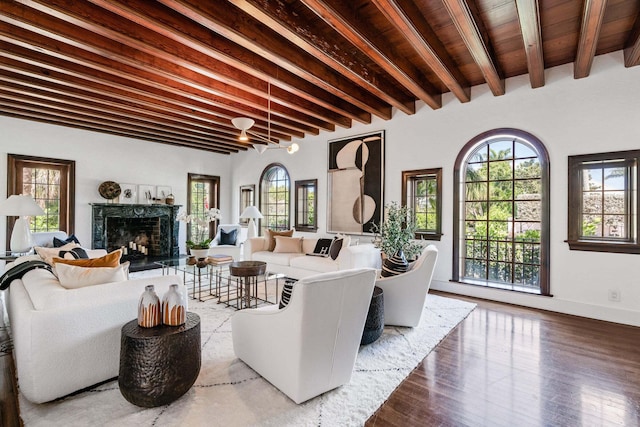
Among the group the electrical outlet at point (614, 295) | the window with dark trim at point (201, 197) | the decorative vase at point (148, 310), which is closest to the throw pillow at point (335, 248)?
the decorative vase at point (148, 310)

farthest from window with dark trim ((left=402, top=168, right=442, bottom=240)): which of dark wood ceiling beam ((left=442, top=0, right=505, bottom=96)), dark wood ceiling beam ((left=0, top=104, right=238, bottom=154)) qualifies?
dark wood ceiling beam ((left=0, top=104, right=238, bottom=154))

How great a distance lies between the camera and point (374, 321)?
8.80 ft

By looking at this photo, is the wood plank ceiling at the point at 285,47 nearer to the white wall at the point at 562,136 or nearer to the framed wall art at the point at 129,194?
the white wall at the point at 562,136

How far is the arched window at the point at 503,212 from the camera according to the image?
4.11 m

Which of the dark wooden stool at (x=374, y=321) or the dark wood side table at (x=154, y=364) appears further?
the dark wooden stool at (x=374, y=321)

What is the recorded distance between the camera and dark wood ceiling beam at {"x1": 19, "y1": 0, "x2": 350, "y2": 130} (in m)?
2.50

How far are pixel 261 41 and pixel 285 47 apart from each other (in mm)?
333

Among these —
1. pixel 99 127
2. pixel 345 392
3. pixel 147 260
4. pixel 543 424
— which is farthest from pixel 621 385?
pixel 99 127

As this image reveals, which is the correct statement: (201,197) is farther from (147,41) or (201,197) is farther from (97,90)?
(147,41)

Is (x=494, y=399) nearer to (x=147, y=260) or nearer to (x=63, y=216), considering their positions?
(x=147, y=260)

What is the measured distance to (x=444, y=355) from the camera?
264cm

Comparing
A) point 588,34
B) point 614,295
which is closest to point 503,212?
point 614,295

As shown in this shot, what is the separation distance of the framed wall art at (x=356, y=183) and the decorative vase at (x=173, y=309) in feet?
12.8

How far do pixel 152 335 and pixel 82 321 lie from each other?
0.53m
